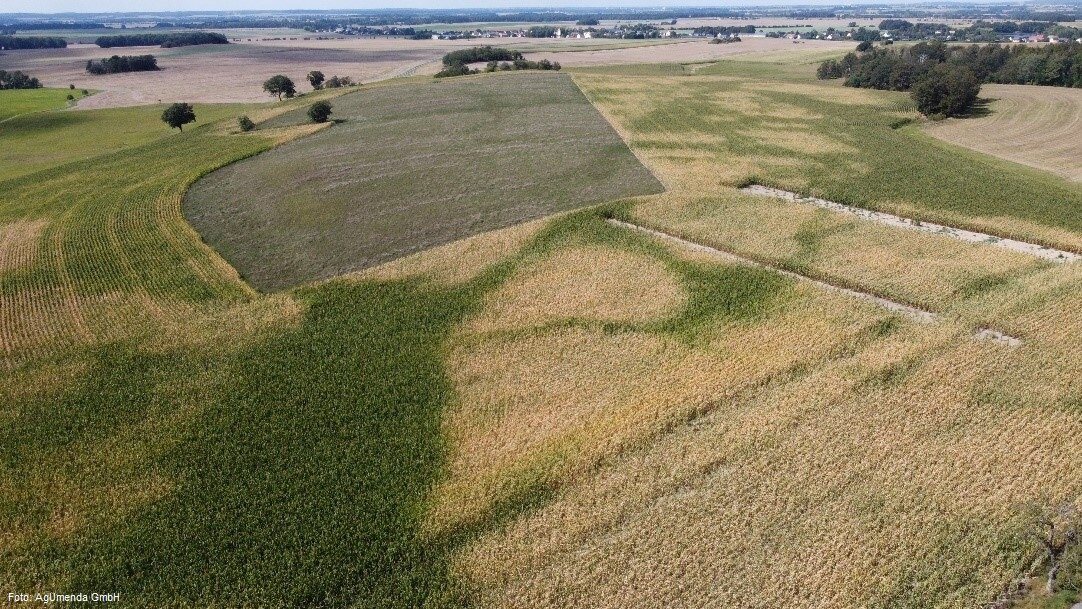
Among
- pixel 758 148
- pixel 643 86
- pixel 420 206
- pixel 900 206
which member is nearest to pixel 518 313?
pixel 420 206

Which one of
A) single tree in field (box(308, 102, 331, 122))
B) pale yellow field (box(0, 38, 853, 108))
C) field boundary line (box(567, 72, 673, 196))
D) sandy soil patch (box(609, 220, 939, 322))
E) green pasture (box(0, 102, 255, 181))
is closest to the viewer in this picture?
sandy soil patch (box(609, 220, 939, 322))

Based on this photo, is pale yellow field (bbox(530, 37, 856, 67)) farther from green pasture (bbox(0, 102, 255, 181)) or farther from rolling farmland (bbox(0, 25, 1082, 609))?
rolling farmland (bbox(0, 25, 1082, 609))

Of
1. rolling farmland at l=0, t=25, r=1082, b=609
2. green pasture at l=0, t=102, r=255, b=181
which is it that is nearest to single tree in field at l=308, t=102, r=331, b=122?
green pasture at l=0, t=102, r=255, b=181

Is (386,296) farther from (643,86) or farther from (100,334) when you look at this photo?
(643,86)

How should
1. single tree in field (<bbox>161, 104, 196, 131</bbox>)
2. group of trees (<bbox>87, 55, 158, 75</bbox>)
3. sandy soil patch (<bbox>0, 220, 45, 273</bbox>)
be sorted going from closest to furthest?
sandy soil patch (<bbox>0, 220, 45, 273</bbox>), single tree in field (<bbox>161, 104, 196, 131</bbox>), group of trees (<bbox>87, 55, 158, 75</bbox>)

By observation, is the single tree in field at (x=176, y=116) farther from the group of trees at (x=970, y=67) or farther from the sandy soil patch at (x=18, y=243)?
the group of trees at (x=970, y=67)

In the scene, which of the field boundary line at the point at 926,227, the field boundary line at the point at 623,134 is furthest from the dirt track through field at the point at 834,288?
the field boundary line at the point at 926,227
